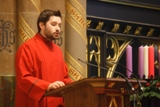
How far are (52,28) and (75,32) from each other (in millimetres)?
1070

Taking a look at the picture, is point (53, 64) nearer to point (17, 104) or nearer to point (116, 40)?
point (17, 104)

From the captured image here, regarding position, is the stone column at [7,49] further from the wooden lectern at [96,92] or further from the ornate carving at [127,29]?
the ornate carving at [127,29]

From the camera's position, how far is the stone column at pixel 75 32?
6.10 metres

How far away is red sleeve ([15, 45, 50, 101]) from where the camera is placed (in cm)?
477

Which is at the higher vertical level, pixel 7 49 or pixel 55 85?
pixel 7 49

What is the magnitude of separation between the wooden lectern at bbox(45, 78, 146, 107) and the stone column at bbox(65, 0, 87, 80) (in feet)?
4.83

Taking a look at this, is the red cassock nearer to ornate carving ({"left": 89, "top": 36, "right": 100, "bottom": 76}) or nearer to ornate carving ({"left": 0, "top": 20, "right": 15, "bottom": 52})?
ornate carving ({"left": 0, "top": 20, "right": 15, "bottom": 52})

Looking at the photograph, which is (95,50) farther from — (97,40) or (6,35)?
(6,35)

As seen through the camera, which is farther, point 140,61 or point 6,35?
point 140,61

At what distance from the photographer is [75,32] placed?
6.14 meters

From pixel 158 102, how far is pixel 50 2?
158cm

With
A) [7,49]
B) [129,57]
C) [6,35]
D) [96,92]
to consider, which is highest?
[6,35]

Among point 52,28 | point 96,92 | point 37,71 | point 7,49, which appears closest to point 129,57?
point 7,49

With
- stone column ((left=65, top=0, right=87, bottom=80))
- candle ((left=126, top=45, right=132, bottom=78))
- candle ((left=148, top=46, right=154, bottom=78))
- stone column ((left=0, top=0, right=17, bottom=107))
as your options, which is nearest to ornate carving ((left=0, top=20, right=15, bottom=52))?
stone column ((left=0, top=0, right=17, bottom=107))
